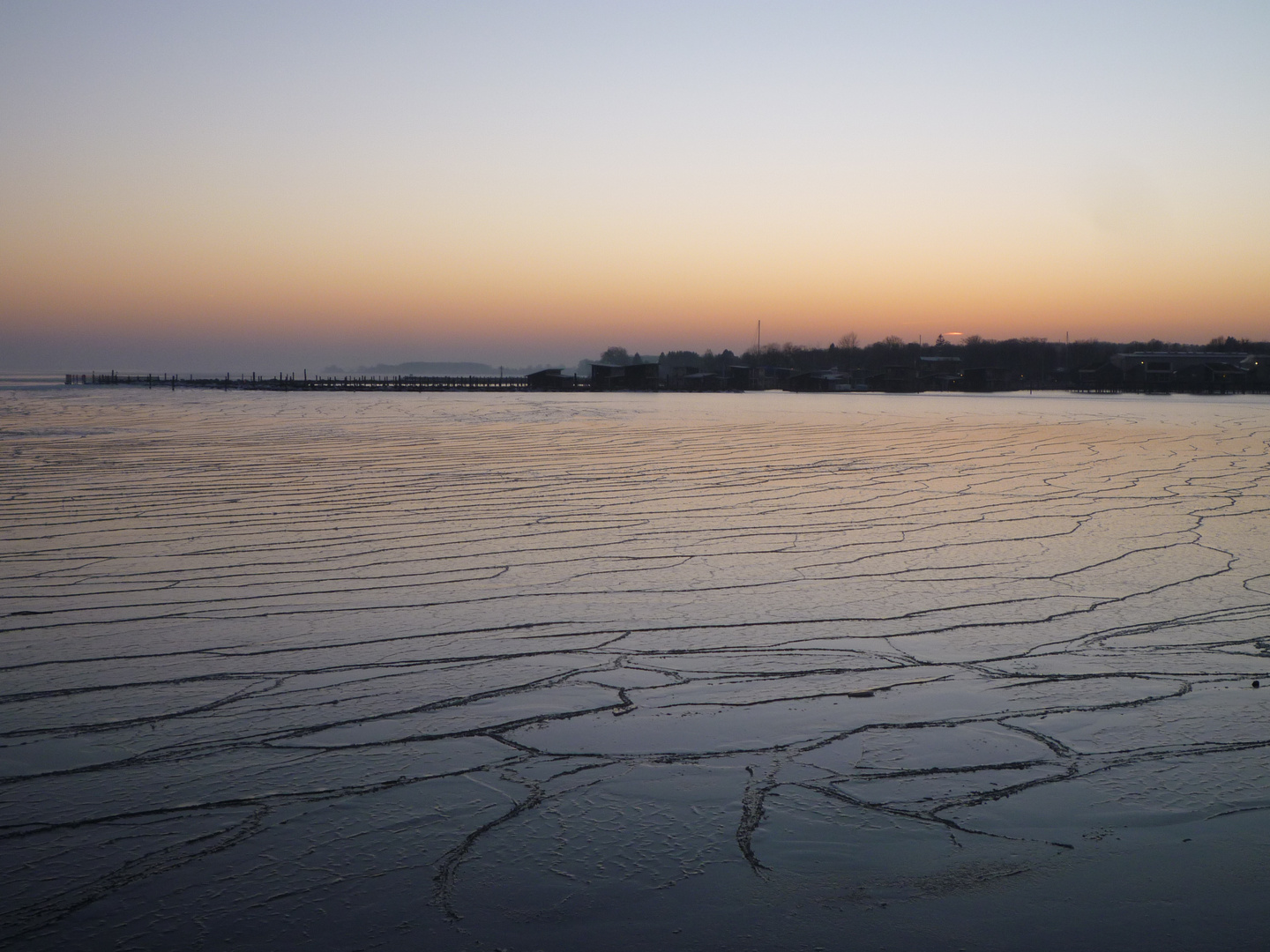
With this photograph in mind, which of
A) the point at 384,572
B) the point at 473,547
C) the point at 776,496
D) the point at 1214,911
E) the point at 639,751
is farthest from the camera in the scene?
the point at 776,496

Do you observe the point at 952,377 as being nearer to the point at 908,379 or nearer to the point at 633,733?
the point at 908,379

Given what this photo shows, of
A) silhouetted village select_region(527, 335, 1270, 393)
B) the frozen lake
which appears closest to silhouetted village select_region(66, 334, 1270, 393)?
silhouetted village select_region(527, 335, 1270, 393)

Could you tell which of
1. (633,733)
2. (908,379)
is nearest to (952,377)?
(908,379)

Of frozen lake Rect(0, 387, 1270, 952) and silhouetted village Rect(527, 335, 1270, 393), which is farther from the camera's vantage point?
silhouetted village Rect(527, 335, 1270, 393)

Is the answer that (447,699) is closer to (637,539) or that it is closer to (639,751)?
(639,751)

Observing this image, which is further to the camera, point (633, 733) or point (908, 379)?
point (908, 379)

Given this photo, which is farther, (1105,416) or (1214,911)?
(1105,416)

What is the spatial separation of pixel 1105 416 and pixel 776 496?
2634 cm

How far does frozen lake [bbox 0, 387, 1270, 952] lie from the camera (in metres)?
2.51

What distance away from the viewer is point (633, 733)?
368 centimetres

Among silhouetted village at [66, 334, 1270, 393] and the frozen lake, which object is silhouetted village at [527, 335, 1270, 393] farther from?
the frozen lake

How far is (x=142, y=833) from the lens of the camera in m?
A: 2.86

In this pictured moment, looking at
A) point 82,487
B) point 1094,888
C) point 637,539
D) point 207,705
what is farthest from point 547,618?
point 82,487

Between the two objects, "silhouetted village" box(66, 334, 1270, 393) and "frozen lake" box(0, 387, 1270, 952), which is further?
"silhouetted village" box(66, 334, 1270, 393)
